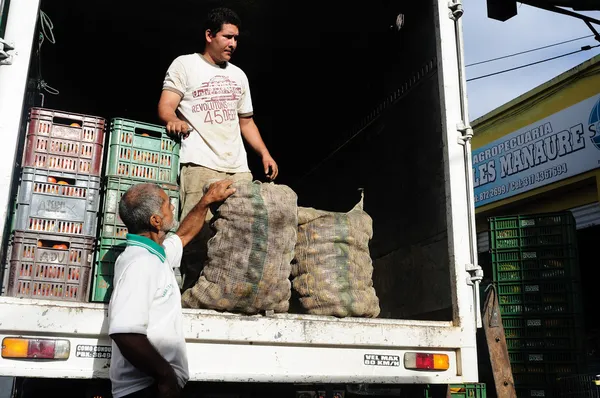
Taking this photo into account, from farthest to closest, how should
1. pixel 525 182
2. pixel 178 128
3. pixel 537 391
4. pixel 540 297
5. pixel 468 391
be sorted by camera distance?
pixel 525 182
pixel 540 297
pixel 537 391
pixel 468 391
pixel 178 128

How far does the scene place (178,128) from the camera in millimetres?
3750

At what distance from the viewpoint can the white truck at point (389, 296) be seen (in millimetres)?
2793

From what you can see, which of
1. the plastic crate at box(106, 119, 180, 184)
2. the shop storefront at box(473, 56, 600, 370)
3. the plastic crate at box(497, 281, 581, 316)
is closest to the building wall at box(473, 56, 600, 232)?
the shop storefront at box(473, 56, 600, 370)

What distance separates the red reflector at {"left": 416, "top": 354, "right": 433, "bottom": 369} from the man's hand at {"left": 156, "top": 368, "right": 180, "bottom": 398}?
4.64 feet

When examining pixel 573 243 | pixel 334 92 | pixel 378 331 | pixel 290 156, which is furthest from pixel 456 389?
pixel 378 331

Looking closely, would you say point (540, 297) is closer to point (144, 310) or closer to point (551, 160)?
point (551, 160)

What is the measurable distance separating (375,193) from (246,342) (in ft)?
6.90

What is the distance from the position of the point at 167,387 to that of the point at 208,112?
219cm

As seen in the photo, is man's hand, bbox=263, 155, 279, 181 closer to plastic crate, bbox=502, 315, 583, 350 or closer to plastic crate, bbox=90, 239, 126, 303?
plastic crate, bbox=90, 239, 126, 303

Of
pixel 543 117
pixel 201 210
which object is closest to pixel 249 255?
pixel 201 210

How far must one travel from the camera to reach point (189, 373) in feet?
9.39

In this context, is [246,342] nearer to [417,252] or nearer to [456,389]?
[417,252]

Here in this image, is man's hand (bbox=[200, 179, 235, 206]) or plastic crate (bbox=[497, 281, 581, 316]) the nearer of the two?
man's hand (bbox=[200, 179, 235, 206])

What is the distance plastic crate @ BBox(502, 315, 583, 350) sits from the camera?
742cm
